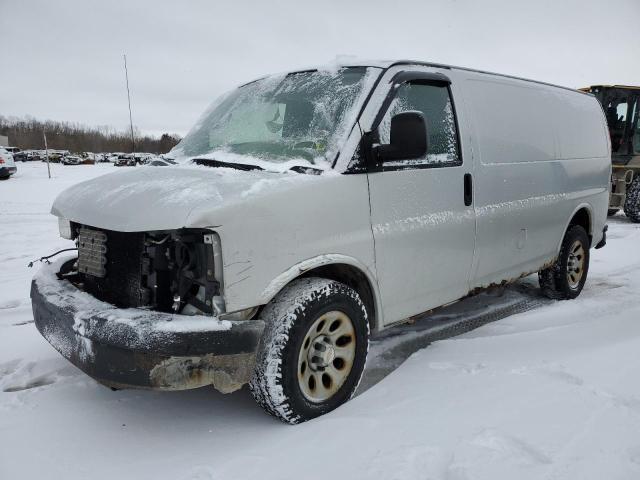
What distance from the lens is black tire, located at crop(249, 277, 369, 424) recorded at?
8.15ft

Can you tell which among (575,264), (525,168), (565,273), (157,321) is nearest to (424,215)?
(525,168)

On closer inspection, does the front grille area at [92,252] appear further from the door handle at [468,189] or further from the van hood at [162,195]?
the door handle at [468,189]

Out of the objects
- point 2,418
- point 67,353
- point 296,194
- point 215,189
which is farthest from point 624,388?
point 2,418

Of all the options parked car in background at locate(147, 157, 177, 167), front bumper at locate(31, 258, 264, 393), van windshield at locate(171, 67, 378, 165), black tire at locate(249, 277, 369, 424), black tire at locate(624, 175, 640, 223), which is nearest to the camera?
front bumper at locate(31, 258, 264, 393)

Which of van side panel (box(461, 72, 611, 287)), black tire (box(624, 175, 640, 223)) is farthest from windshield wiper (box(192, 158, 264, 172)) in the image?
black tire (box(624, 175, 640, 223))

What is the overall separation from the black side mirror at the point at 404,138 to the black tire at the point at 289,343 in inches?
32.3

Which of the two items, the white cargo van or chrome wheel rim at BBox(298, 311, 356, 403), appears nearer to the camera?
the white cargo van

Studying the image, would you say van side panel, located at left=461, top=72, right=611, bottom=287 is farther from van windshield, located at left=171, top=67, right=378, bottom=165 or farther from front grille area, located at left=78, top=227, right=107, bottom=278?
front grille area, located at left=78, top=227, right=107, bottom=278

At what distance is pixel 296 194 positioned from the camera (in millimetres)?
2555

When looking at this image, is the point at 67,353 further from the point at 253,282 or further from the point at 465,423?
the point at 465,423

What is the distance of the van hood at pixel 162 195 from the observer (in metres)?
2.28

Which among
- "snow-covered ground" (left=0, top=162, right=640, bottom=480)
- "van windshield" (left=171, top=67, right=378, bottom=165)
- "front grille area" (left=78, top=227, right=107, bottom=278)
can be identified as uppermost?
"van windshield" (left=171, top=67, right=378, bottom=165)

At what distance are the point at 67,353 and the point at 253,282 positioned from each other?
106cm

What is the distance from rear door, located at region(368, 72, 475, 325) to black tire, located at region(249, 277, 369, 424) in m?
0.48
